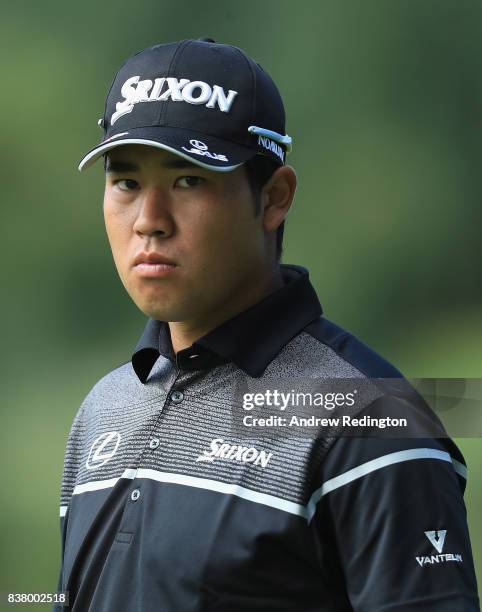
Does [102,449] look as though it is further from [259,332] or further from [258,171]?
[258,171]

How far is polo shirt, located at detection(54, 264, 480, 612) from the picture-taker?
4.09 feet

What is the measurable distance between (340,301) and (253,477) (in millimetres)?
3376

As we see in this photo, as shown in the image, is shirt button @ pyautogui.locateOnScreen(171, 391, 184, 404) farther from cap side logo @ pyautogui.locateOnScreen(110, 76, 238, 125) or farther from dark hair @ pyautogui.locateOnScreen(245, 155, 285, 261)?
cap side logo @ pyautogui.locateOnScreen(110, 76, 238, 125)

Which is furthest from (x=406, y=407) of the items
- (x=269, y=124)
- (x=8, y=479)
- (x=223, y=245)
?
(x=8, y=479)

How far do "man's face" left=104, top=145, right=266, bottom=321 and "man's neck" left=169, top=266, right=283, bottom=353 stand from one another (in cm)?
2

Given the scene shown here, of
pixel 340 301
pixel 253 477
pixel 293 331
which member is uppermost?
pixel 340 301

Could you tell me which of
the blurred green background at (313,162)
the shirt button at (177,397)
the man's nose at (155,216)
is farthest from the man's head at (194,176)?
the blurred green background at (313,162)

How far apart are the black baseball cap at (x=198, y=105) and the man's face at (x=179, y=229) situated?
3 centimetres

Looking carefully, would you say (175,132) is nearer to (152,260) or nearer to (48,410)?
(152,260)

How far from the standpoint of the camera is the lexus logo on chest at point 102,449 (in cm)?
152

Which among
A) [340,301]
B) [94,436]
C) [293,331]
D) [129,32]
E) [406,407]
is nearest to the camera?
[406,407]

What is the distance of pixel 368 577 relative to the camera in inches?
48.8

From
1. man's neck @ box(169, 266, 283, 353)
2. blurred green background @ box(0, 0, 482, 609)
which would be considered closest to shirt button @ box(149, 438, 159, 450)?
man's neck @ box(169, 266, 283, 353)

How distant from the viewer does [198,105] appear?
1.45 meters
